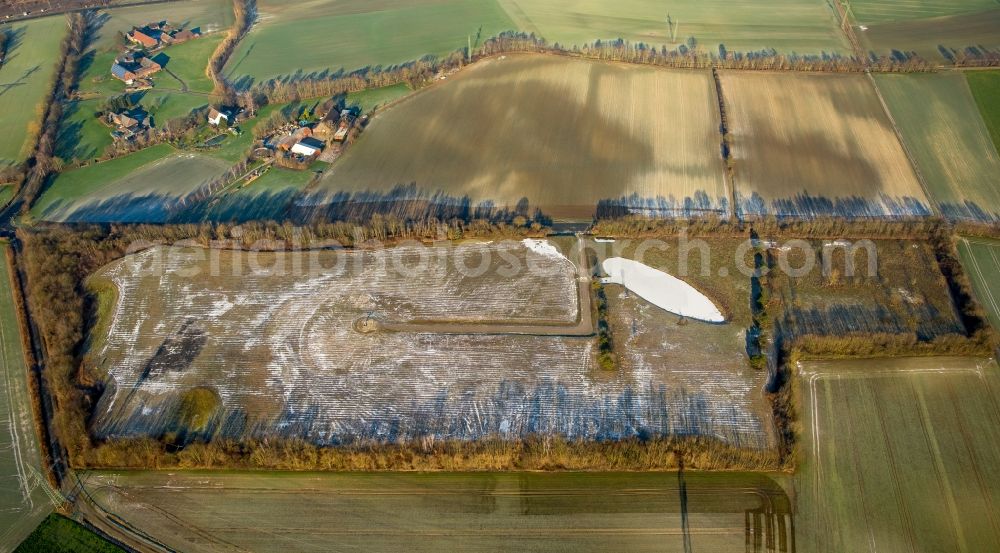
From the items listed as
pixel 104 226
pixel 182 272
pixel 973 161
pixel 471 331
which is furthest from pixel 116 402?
pixel 973 161

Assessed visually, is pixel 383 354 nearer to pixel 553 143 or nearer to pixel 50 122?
pixel 553 143

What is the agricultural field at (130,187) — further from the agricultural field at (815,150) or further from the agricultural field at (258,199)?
the agricultural field at (815,150)

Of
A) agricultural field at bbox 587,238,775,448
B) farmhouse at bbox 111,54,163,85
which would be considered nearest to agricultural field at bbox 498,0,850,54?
agricultural field at bbox 587,238,775,448

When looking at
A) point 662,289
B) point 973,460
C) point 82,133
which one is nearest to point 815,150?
point 662,289

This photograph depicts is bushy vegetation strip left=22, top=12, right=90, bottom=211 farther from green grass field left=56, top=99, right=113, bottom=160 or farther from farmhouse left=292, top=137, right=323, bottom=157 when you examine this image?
A: farmhouse left=292, top=137, right=323, bottom=157

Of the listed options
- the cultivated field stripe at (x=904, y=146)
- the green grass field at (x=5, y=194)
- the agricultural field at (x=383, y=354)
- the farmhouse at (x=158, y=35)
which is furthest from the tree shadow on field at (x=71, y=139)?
the cultivated field stripe at (x=904, y=146)
